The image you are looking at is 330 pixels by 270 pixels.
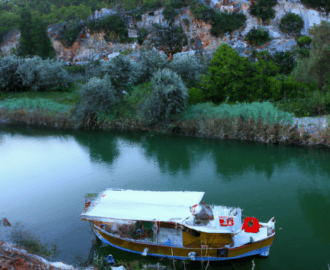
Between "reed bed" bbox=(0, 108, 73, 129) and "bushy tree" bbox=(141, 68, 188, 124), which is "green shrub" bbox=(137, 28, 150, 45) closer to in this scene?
"reed bed" bbox=(0, 108, 73, 129)

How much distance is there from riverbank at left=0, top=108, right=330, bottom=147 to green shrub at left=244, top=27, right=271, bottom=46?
2267 cm

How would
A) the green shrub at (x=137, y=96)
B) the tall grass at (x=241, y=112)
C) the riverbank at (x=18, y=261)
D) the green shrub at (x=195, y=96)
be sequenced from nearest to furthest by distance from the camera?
1. the riverbank at (x=18, y=261)
2. the tall grass at (x=241, y=112)
3. the green shrub at (x=137, y=96)
4. the green shrub at (x=195, y=96)

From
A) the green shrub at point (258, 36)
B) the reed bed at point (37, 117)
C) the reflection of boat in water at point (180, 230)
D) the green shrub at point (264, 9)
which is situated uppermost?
Answer: the green shrub at point (264, 9)

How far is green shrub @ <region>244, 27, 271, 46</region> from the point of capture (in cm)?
4241

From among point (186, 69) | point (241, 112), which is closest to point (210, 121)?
point (241, 112)

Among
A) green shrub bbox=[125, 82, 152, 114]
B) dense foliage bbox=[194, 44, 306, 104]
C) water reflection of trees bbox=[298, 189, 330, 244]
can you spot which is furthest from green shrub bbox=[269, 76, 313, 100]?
water reflection of trees bbox=[298, 189, 330, 244]

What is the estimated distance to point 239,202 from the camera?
1328cm

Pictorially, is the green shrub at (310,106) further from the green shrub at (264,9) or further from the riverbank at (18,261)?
the green shrub at (264,9)

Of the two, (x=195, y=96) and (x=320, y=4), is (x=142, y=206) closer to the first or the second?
(x=195, y=96)

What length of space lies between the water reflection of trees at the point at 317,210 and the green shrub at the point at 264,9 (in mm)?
34663

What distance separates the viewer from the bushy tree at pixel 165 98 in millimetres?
24828

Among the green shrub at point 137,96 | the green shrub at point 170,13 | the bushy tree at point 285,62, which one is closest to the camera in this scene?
the green shrub at point 137,96

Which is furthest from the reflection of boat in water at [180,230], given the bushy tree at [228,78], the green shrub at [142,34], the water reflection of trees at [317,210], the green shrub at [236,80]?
the green shrub at [142,34]

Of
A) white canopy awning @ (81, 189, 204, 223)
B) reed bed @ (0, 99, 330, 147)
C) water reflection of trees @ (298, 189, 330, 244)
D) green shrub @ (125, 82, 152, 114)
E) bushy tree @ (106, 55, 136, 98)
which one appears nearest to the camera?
white canopy awning @ (81, 189, 204, 223)
